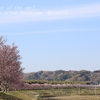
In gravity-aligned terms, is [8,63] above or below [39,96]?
above

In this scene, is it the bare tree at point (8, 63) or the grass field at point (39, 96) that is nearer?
the bare tree at point (8, 63)

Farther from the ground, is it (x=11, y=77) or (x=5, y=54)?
(x=5, y=54)

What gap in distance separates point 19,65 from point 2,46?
3511 millimetres

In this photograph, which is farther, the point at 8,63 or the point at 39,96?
the point at 39,96

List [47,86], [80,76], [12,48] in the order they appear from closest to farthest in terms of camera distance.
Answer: [12,48] < [47,86] < [80,76]

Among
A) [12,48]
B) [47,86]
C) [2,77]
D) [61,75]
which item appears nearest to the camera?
[2,77]

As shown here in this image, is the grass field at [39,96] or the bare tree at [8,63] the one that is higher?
the bare tree at [8,63]

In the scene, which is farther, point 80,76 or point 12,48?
point 80,76

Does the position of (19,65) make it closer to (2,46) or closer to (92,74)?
(2,46)

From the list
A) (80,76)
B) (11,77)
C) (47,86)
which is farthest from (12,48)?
(80,76)

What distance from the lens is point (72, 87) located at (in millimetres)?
89250

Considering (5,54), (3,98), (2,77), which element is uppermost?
(5,54)

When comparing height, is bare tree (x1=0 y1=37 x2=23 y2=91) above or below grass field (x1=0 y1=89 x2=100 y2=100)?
above

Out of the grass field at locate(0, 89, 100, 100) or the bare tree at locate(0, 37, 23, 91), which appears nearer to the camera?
the bare tree at locate(0, 37, 23, 91)
